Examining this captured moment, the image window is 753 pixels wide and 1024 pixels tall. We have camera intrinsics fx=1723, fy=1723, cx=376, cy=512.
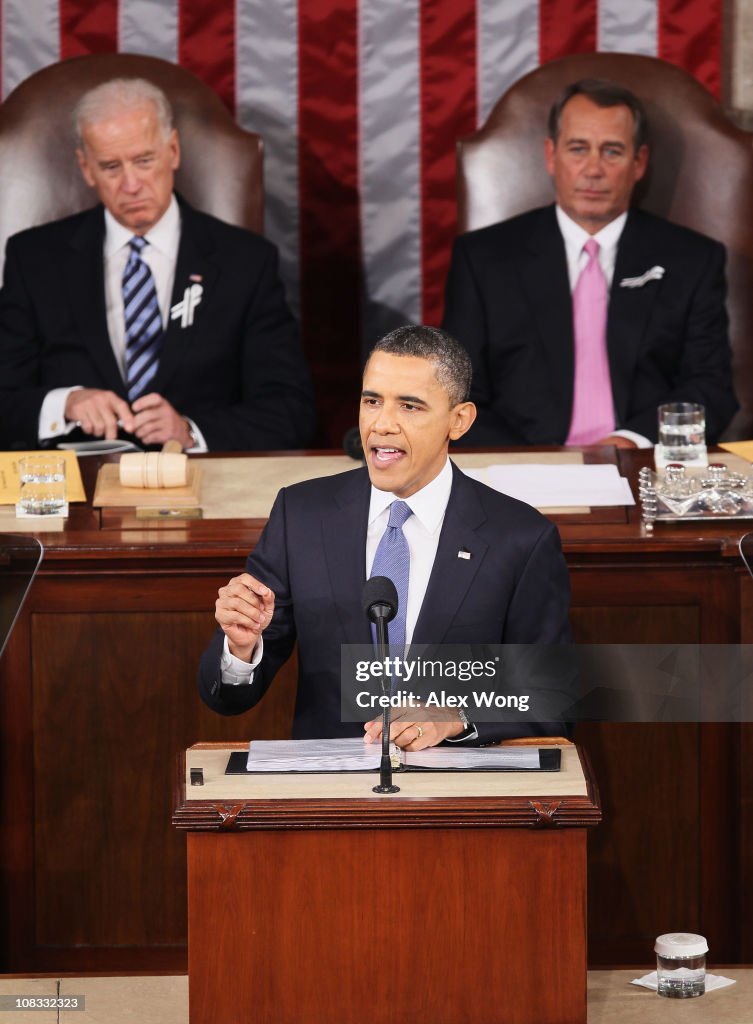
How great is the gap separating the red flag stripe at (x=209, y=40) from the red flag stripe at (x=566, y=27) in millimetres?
920

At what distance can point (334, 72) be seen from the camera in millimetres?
5145

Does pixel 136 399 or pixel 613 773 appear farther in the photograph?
pixel 136 399

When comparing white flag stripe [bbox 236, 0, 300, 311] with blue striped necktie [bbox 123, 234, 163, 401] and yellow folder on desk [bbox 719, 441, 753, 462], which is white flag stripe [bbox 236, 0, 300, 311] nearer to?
blue striped necktie [bbox 123, 234, 163, 401]

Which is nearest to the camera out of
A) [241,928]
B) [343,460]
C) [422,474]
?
[241,928]

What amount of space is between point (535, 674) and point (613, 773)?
34.8 inches

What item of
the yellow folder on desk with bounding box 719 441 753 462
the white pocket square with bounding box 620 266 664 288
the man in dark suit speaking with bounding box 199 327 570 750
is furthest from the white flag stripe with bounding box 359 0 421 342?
the man in dark suit speaking with bounding box 199 327 570 750

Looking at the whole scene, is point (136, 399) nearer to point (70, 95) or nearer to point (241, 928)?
point (70, 95)

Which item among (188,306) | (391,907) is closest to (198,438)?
(188,306)

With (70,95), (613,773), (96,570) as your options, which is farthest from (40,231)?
(613,773)

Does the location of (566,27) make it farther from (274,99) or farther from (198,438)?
(198,438)

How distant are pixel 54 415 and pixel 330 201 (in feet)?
4.47

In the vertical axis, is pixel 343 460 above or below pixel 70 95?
below

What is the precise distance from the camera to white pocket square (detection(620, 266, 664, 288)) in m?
4.50

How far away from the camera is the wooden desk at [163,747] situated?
9.75 ft
